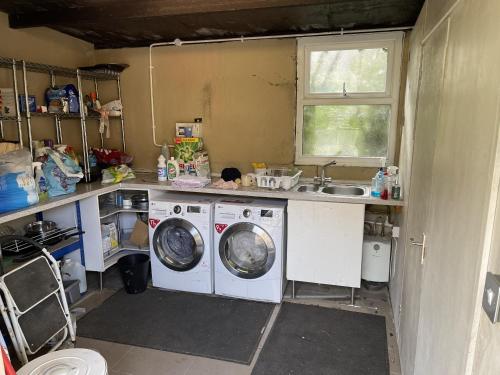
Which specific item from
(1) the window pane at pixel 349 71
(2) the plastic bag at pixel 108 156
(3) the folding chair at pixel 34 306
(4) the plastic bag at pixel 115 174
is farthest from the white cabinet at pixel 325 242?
(2) the plastic bag at pixel 108 156

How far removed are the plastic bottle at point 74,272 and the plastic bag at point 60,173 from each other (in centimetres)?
64

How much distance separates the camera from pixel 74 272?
3.10 meters

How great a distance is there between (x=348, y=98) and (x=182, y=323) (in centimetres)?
234

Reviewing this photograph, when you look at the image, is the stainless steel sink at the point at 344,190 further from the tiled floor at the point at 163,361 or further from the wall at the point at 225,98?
the tiled floor at the point at 163,361

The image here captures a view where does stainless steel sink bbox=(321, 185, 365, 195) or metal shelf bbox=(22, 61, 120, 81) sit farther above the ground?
metal shelf bbox=(22, 61, 120, 81)

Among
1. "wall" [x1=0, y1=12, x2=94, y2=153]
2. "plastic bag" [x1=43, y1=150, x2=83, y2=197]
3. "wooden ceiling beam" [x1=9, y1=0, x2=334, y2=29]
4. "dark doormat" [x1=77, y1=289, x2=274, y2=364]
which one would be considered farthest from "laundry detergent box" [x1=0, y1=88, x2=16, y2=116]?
"dark doormat" [x1=77, y1=289, x2=274, y2=364]

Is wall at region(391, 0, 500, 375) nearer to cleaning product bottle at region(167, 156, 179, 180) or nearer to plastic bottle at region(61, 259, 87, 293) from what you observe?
cleaning product bottle at region(167, 156, 179, 180)

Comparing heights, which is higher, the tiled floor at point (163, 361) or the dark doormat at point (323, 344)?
the dark doormat at point (323, 344)

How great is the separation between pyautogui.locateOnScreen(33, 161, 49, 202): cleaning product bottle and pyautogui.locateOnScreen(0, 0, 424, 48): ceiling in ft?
3.63

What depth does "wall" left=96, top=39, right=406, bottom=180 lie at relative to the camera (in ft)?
11.1

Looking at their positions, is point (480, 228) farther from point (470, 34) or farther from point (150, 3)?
point (150, 3)

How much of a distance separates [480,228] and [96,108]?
11.7 feet

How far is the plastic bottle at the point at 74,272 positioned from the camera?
9.95 feet

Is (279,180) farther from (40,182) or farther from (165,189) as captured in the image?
(40,182)
